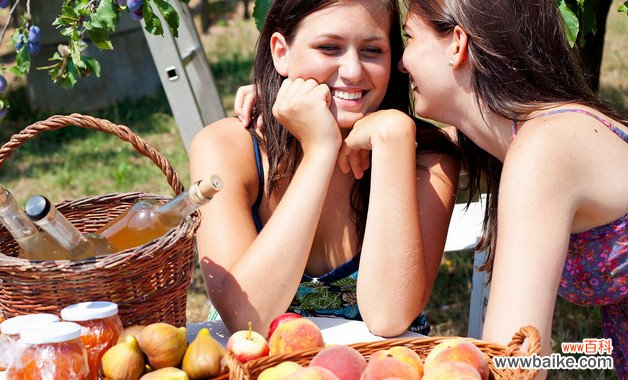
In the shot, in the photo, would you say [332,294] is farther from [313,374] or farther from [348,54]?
[313,374]

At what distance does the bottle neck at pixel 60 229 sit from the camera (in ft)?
5.23

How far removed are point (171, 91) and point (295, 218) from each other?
1.69 m

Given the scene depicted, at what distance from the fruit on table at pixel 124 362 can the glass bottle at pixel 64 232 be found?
33cm

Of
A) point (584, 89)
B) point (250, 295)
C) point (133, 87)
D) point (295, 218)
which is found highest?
point (133, 87)

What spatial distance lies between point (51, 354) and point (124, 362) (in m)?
0.12

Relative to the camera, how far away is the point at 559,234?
1.71 m

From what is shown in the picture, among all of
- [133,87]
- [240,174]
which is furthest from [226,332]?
[133,87]

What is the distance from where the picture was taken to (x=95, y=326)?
148 cm

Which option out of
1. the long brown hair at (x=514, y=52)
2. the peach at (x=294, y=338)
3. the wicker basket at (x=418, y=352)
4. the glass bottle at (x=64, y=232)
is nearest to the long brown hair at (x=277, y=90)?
the long brown hair at (x=514, y=52)

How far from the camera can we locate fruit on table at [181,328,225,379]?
1.41 m

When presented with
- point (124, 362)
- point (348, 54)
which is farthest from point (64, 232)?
point (348, 54)

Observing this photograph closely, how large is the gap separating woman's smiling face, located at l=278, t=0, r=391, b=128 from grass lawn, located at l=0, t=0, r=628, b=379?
1848 millimetres

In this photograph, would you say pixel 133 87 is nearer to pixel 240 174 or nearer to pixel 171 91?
pixel 171 91

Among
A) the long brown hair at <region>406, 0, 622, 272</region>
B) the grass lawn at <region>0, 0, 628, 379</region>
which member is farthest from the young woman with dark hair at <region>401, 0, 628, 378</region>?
the grass lawn at <region>0, 0, 628, 379</region>
